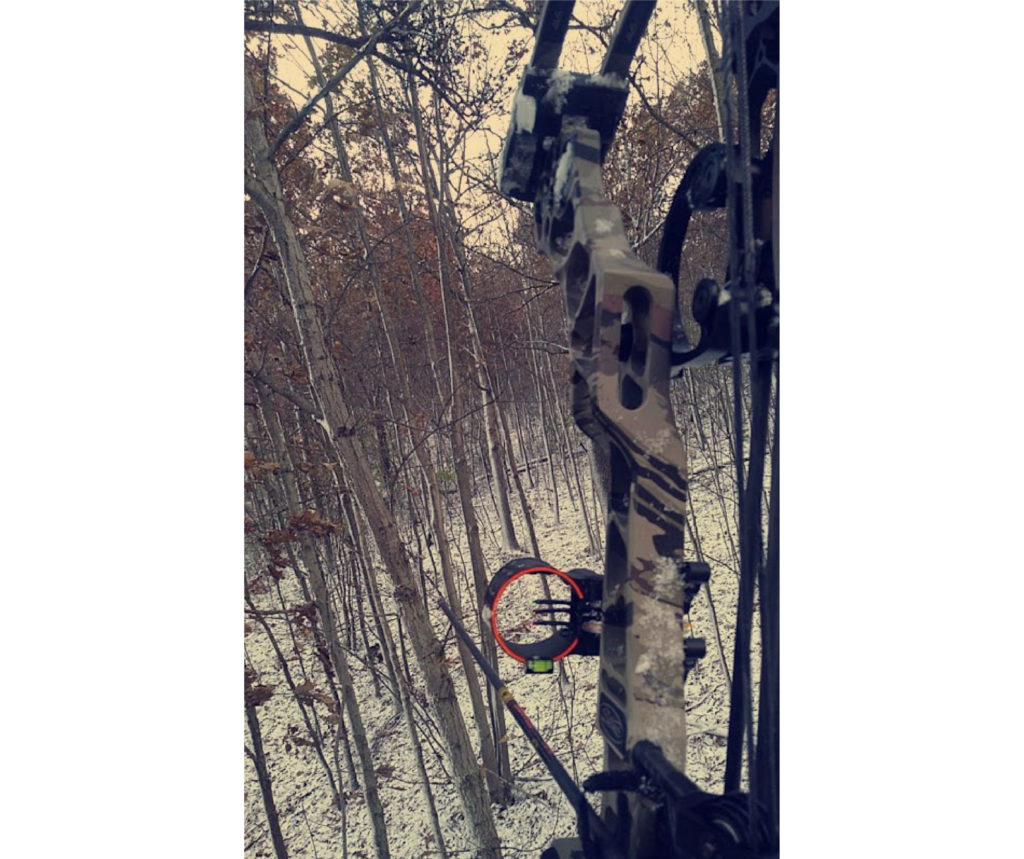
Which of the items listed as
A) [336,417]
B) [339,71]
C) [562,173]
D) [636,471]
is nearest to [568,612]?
[636,471]

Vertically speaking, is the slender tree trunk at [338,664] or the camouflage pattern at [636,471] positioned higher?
the camouflage pattern at [636,471]

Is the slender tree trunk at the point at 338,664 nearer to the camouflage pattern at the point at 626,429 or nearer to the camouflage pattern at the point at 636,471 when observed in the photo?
the camouflage pattern at the point at 626,429

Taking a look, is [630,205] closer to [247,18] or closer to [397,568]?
[247,18]

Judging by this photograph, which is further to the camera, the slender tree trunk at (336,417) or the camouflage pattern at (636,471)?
the slender tree trunk at (336,417)

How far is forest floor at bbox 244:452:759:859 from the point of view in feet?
15.5

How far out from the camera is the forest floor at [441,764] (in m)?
4.73

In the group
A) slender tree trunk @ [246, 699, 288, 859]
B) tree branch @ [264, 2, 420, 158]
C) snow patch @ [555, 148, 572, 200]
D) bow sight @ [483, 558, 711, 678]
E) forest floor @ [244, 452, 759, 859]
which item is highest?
→ tree branch @ [264, 2, 420, 158]

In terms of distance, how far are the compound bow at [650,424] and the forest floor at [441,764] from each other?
304 centimetres

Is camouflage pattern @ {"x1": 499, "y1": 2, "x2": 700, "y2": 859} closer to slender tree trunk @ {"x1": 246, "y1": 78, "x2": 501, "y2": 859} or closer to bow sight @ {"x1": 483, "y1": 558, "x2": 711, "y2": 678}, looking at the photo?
bow sight @ {"x1": 483, "y1": 558, "x2": 711, "y2": 678}

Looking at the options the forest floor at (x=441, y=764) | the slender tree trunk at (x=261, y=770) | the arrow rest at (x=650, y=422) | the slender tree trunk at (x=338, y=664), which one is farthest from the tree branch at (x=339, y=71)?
the forest floor at (x=441, y=764)

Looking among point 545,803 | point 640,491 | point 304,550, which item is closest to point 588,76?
point 640,491

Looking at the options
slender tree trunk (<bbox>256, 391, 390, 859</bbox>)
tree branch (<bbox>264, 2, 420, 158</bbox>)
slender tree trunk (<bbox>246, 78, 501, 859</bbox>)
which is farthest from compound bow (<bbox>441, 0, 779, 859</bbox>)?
slender tree trunk (<bbox>256, 391, 390, 859</bbox>)

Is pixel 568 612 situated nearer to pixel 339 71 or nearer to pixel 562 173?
pixel 562 173

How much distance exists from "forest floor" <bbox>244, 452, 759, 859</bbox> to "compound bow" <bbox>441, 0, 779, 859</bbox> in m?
3.04
